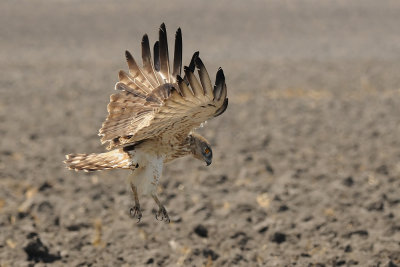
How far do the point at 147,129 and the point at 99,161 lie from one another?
0.69m

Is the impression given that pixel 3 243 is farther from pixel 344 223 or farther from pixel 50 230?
pixel 344 223

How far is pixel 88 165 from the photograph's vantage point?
199 inches

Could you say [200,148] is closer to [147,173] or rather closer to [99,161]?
[147,173]

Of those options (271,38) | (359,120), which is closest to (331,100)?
(359,120)

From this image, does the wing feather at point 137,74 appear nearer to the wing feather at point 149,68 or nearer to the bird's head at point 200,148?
the wing feather at point 149,68

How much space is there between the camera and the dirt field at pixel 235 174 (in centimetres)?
735

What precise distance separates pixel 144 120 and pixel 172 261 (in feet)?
7.99

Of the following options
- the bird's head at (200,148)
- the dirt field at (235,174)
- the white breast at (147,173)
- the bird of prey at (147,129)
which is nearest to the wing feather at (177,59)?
the bird of prey at (147,129)

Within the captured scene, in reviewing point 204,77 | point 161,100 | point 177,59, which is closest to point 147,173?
point 161,100

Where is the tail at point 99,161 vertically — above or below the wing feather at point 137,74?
below

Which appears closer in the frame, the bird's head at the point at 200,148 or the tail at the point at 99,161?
the tail at the point at 99,161

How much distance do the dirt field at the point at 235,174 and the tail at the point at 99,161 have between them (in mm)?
1906

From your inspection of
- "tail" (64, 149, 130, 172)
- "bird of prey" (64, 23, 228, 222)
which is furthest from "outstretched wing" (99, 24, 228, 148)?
"tail" (64, 149, 130, 172)

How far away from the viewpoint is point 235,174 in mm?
10312
